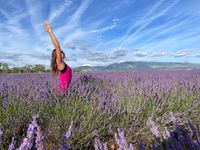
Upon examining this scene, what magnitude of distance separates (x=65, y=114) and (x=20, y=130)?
17.8 inches

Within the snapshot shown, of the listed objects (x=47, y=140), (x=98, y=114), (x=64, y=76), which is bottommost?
(x=47, y=140)

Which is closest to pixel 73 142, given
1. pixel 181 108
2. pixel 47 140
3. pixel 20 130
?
pixel 47 140

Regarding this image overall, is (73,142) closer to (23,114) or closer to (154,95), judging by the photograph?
(23,114)

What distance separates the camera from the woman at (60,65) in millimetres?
3168

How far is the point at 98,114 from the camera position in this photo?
2441 mm

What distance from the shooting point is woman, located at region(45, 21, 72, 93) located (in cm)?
317

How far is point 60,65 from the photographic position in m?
3.44

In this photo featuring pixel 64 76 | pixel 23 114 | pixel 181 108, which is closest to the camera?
→ pixel 23 114

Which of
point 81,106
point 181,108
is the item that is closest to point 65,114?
point 81,106

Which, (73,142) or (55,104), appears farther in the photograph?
(55,104)

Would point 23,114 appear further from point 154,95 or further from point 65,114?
point 154,95

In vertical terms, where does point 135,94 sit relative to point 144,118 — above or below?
above

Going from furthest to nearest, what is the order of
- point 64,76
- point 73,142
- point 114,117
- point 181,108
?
point 64,76, point 181,108, point 114,117, point 73,142

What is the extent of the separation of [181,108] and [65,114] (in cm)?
159
